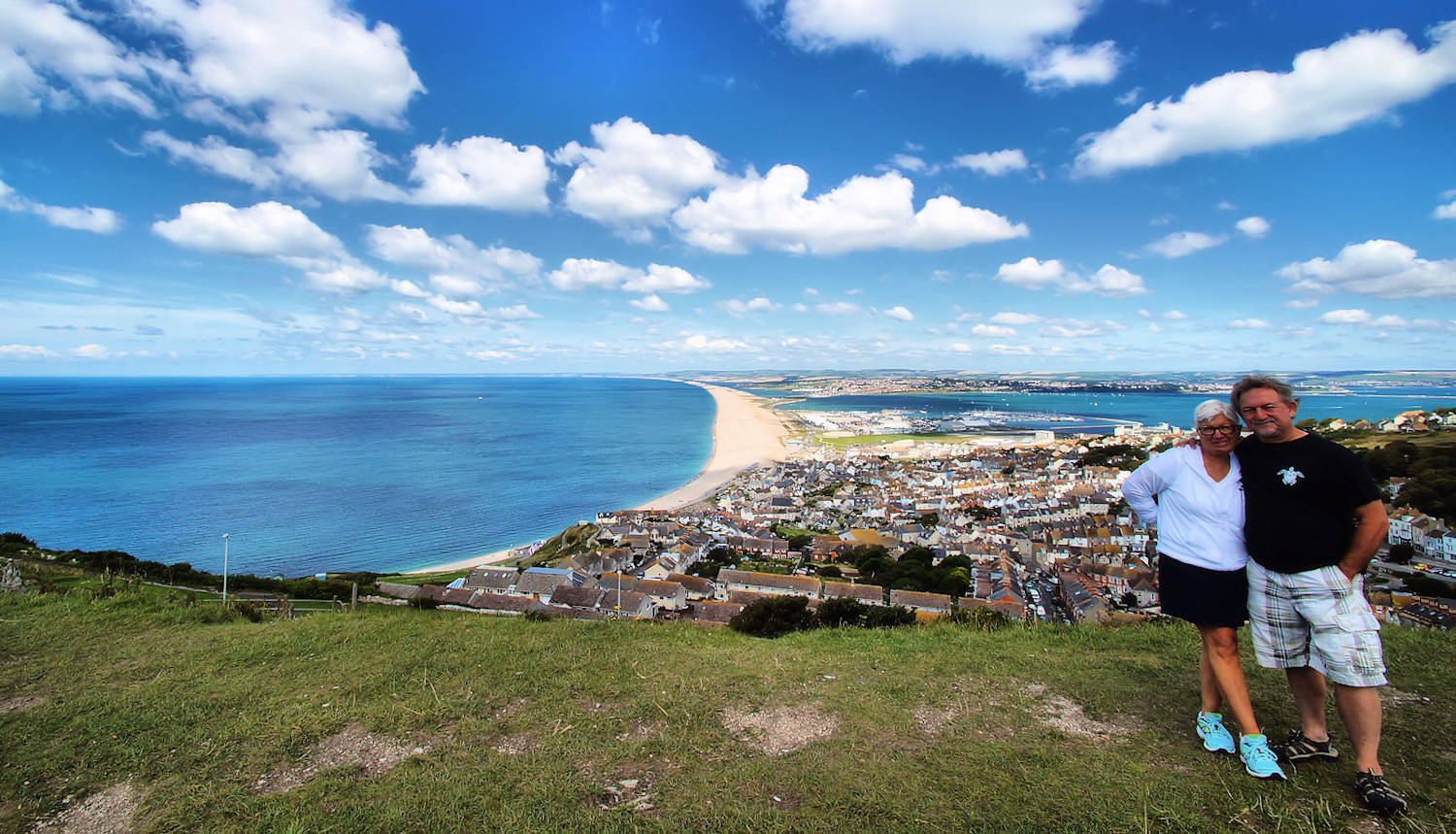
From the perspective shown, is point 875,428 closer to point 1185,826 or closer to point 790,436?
point 790,436

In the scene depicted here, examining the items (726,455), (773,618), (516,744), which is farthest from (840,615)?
(726,455)

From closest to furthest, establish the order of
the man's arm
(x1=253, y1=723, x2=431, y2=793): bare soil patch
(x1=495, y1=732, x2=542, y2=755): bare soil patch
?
the man's arm → (x1=253, y1=723, x2=431, y2=793): bare soil patch → (x1=495, y1=732, x2=542, y2=755): bare soil patch

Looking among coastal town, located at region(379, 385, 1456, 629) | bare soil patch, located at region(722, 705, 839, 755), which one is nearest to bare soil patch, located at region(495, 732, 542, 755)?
bare soil patch, located at region(722, 705, 839, 755)

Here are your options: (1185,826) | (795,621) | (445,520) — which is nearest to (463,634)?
(795,621)

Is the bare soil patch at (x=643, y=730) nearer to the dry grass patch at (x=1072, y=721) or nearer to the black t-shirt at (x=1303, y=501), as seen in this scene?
the dry grass patch at (x=1072, y=721)

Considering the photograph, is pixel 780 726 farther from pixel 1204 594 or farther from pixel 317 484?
pixel 317 484

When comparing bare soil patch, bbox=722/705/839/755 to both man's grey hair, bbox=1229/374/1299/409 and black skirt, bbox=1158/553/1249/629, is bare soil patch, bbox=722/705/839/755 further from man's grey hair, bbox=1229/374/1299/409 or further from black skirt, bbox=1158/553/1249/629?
man's grey hair, bbox=1229/374/1299/409
